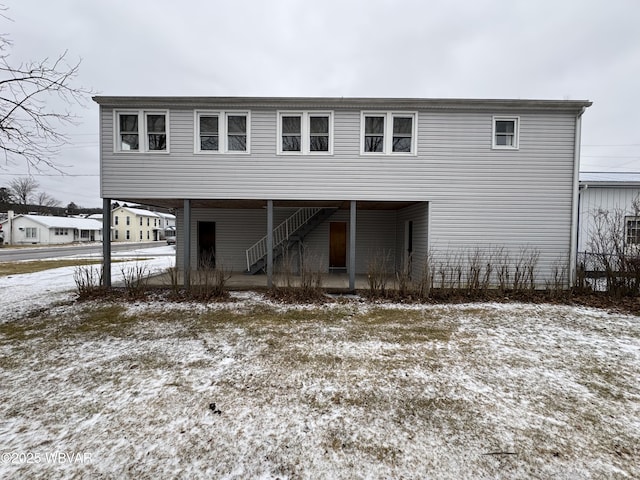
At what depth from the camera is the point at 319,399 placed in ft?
10.2

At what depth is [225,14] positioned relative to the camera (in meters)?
13.5

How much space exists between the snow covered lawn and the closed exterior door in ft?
20.1

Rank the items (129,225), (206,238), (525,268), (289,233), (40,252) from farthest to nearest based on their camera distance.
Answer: (129,225)
(40,252)
(206,238)
(289,233)
(525,268)

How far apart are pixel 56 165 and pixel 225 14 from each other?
1167 cm

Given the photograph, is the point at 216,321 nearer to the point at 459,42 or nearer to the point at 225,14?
the point at 225,14

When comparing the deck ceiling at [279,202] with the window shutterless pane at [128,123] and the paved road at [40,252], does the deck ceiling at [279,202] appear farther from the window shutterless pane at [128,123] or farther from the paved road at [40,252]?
the paved road at [40,252]

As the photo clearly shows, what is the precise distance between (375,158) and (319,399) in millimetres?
6568

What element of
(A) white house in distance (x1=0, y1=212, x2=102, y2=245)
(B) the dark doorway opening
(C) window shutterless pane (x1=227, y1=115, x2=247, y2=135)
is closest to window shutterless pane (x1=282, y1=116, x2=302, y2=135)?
(C) window shutterless pane (x1=227, y1=115, x2=247, y2=135)

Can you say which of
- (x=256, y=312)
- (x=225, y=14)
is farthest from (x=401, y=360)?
(x=225, y=14)

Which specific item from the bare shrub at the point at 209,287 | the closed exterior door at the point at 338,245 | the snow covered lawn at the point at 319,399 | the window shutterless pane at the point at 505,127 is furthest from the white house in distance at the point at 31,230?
the window shutterless pane at the point at 505,127

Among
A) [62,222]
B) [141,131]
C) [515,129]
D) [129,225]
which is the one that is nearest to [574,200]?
[515,129]

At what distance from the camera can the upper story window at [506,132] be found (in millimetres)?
8156

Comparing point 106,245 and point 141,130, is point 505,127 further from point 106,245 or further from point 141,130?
point 106,245

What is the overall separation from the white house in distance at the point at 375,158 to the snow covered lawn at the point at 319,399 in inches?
132
